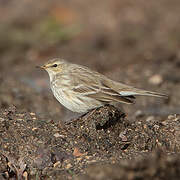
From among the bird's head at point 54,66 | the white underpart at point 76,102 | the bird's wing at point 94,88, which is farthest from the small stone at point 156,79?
the white underpart at point 76,102

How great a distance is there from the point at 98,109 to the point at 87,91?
44cm

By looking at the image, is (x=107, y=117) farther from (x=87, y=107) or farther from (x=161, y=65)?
(x=161, y=65)

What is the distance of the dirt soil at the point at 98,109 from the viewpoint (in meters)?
6.06

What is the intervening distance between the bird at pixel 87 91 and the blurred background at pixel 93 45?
2.26 meters

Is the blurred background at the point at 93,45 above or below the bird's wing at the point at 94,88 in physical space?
above

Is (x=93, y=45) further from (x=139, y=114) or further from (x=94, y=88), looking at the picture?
(x=94, y=88)

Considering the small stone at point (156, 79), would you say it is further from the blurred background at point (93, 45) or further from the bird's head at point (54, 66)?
the bird's head at point (54, 66)

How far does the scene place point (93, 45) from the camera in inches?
637

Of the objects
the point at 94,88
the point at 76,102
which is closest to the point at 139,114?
the point at 94,88

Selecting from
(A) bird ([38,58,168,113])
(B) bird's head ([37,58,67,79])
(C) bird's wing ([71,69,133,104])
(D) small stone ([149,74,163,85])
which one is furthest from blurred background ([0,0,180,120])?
(C) bird's wing ([71,69,133,104])

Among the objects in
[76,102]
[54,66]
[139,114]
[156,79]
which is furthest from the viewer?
[156,79]

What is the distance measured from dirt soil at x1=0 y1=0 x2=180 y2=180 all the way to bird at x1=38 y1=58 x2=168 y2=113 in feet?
0.72

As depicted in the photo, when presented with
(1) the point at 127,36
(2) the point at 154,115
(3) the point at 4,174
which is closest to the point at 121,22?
(1) the point at 127,36

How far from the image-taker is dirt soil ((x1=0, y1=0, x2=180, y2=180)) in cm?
606
